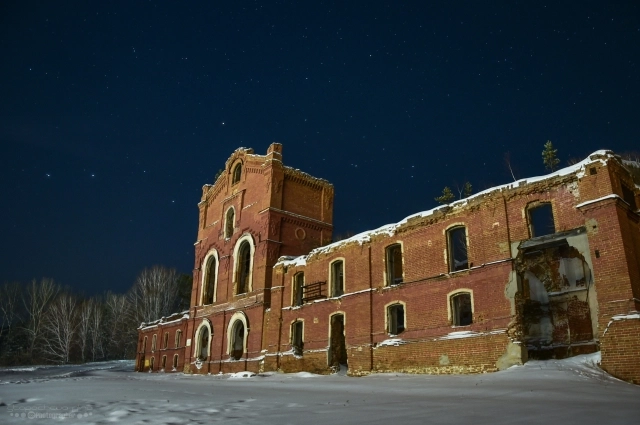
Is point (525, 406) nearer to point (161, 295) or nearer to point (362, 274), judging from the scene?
point (362, 274)

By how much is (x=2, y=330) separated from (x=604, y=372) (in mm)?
71140

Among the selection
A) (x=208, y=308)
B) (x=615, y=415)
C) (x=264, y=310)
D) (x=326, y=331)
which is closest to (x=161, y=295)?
(x=208, y=308)

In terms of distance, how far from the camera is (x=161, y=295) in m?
53.7

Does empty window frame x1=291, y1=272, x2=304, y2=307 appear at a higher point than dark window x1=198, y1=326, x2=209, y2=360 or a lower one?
higher

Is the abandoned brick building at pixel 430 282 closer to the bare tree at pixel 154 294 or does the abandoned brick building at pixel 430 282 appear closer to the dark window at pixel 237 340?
the dark window at pixel 237 340

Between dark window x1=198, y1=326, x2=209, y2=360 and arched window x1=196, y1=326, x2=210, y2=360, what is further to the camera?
dark window x1=198, y1=326, x2=209, y2=360

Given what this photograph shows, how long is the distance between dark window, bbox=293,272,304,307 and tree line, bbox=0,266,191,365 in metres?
31.6

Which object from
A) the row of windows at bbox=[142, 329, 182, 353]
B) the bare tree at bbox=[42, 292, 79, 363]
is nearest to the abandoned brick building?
the row of windows at bbox=[142, 329, 182, 353]

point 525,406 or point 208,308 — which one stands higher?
point 208,308

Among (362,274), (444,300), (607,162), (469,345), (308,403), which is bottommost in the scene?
(308,403)

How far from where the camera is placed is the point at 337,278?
76.2 feet

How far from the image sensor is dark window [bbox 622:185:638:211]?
48.7ft

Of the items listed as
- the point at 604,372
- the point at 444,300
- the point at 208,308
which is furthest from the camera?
the point at 208,308

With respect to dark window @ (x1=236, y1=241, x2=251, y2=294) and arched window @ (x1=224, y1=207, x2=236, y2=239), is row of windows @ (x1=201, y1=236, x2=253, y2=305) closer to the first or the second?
dark window @ (x1=236, y1=241, x2=251, y2=294)
